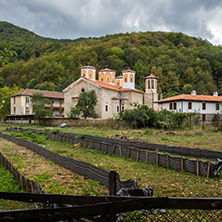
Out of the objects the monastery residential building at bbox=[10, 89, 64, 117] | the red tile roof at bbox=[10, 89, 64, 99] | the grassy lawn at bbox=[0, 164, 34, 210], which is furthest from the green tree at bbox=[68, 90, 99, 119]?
the grassy lawn at bbox=[0, 164, 34, 210]

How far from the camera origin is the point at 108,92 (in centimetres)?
4378

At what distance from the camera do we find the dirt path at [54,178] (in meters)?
7.13

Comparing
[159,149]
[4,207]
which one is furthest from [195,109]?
[4,207]

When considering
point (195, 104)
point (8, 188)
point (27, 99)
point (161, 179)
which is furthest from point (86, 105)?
point (8, 188)

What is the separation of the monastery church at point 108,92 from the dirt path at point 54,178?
3089 centimetres

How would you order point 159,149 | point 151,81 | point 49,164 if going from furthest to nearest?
1. point 151,81
2. point 159,149
3. point 49,164

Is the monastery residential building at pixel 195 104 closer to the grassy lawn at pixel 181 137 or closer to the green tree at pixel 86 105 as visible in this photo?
the green tree at pixel 86 105

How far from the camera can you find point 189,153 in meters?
11.2

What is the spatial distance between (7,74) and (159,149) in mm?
96461

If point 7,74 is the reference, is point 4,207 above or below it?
below

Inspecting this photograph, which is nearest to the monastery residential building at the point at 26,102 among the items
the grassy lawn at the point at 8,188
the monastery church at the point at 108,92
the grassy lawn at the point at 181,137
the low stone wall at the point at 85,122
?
the monastery church at the point at 108,92

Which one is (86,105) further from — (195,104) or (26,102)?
(26,102)

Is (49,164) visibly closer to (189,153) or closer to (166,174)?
(166,174)

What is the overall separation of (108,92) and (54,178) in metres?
35.9
